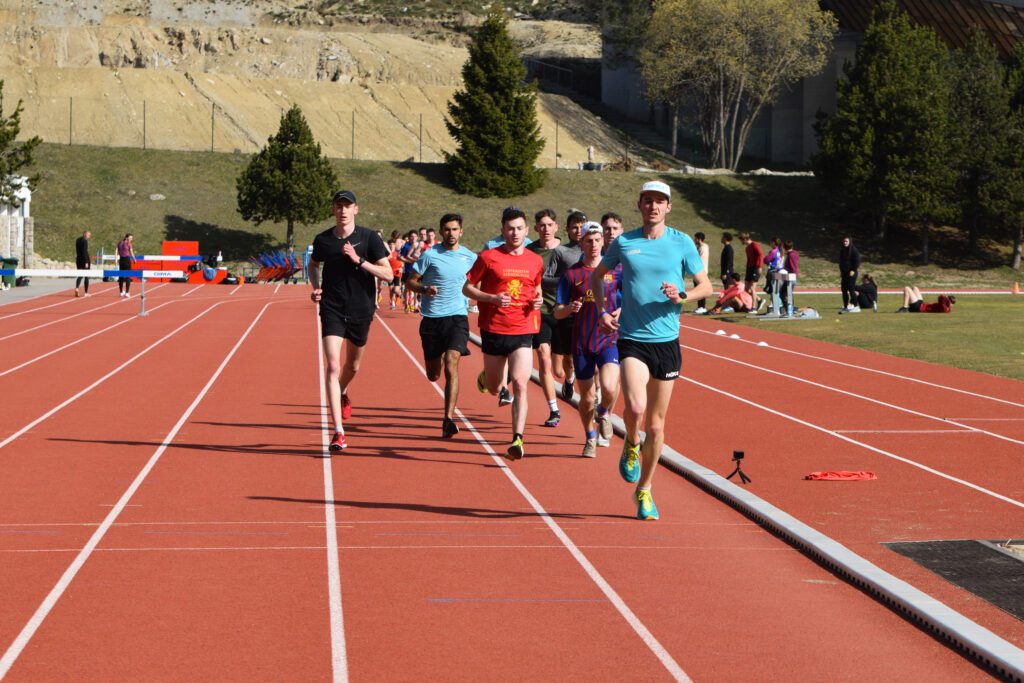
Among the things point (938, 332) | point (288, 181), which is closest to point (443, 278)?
point (938, 332)

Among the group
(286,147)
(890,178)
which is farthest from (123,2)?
(890,178)

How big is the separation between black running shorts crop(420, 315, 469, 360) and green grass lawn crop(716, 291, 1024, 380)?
9.03 metres

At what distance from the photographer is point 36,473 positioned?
1040 cm

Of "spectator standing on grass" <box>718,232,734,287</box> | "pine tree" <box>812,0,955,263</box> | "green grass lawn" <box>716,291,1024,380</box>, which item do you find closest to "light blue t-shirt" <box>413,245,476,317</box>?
"green grass lawn" <box>716,291,1024,380</box>

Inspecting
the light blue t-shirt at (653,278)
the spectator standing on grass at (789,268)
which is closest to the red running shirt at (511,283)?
the light blue t-shirt at (653,278)

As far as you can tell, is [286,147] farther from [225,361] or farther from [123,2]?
[123,2]

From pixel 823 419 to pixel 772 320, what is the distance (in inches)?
674

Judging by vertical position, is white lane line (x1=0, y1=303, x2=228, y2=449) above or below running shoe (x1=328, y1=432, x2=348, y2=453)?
below

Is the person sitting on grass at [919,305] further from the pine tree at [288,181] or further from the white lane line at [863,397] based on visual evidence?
the pine tree at [288,181]

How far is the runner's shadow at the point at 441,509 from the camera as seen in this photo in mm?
8898

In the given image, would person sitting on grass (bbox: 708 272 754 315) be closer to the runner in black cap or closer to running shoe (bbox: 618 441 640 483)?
the runner in black cap

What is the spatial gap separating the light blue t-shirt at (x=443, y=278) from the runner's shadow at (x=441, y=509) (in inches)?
139

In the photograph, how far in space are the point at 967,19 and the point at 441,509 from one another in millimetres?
69461

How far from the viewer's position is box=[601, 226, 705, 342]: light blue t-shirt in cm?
852
